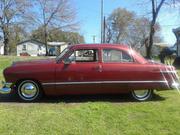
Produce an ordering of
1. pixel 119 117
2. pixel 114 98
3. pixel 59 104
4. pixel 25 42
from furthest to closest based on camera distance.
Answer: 1. pixel 25 42
2. pixel 114 98
3. pixel 59 104
4. pixel 119 117

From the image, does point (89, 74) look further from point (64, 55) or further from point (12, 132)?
point (12, 132)

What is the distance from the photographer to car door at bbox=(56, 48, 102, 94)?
32.1ft

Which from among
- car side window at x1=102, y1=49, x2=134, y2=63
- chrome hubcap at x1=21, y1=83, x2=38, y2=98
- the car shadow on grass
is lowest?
the car shadow on grass

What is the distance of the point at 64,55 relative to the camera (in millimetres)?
9945

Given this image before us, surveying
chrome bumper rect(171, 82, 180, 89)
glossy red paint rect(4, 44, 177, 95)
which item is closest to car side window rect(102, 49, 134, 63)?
glossy red paint rect(4, 44, 177, 95)

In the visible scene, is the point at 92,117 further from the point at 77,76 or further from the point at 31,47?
the point at 31,47

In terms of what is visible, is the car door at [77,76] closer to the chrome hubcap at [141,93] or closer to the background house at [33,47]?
the chrome hubcap at [141,93]

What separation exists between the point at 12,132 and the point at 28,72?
10.3 ft

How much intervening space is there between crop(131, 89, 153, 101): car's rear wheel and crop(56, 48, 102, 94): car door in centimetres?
106

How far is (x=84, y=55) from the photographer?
10.1 m

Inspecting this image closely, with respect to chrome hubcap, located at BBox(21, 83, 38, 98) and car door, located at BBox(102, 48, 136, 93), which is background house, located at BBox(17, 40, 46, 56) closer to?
chrome hubcap, located at BBox(21, 83, 38, 98)

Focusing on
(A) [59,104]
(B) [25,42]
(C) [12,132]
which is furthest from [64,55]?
(B) [25,42]

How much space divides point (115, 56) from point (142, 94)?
125 cm

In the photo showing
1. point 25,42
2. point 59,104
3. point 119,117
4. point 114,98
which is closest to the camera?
point 119,117
